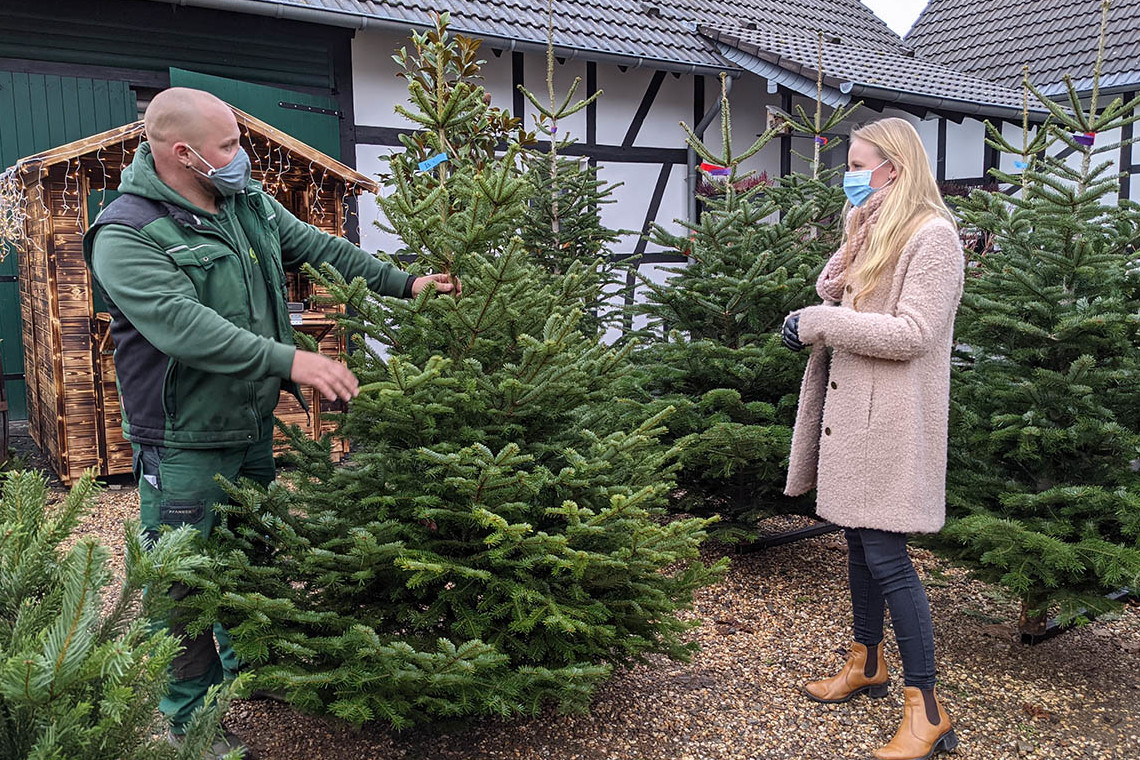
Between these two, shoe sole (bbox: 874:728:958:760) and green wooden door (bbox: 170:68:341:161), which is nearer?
shoe sole (bbox: 874:728:958:760)

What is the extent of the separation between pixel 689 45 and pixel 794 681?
8433 millimetres

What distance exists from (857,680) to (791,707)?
249 millimetres

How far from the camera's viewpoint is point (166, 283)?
2.41 meters

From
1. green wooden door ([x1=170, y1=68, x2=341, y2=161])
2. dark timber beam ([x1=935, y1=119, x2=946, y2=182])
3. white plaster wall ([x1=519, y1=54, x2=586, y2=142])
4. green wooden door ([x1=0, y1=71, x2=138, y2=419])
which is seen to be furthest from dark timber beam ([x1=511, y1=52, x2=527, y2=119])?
dark timber beam ([x1=935, y1=119, x2=946, y2=182])

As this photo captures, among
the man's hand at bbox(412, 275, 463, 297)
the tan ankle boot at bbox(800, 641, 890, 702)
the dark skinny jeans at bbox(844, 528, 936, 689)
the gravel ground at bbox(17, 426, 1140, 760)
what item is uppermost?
the man's hand at bbox(412, 275, 463, 297)

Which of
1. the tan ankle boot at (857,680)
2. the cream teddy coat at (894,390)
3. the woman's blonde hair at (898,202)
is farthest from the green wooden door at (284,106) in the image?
the tan ankle boot at (857,680)

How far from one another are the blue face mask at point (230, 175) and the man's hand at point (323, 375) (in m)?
0.58

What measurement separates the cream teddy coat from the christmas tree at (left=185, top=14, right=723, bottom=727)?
54cm

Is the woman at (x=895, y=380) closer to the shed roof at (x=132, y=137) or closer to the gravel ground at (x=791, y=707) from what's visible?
the gravel ground at (x=791, y=707)

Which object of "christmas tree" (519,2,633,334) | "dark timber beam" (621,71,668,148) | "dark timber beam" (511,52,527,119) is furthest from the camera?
"dark timber beam" (621,71,668,148)

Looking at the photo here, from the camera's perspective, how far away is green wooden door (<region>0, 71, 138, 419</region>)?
23.0ft

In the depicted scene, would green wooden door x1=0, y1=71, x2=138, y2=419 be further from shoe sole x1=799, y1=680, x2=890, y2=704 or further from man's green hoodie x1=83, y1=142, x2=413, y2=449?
shoe sole x1=799, y1=680, x2=890, y2=704

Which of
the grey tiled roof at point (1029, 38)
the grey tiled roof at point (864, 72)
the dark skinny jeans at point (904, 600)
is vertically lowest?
the dark skinny jeans at point (904, 600)

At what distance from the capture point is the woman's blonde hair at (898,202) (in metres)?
2.76
